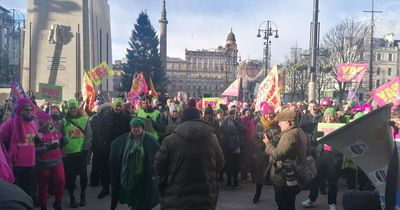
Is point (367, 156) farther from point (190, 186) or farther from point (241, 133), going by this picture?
point (241, 133)

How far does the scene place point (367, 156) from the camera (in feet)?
8.81

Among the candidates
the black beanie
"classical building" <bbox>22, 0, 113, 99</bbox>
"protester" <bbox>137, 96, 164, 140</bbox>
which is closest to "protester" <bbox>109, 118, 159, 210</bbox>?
the black beanie

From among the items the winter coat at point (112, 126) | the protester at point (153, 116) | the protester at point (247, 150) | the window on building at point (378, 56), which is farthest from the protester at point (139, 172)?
the window on building at point (378, 56)

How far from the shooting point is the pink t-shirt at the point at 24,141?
653cm

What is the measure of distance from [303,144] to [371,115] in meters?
2.82

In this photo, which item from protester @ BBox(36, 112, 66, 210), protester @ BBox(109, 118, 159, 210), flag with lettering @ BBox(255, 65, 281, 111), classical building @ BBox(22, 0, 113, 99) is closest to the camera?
protester @ BBox(109, 118, 159, 210)

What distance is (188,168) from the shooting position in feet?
15.0

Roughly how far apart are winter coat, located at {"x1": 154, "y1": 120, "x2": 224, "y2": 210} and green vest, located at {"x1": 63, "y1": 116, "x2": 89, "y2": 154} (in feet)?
11.8

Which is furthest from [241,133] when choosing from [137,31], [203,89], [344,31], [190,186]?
[203,89]

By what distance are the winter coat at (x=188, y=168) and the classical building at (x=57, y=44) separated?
72.7ft

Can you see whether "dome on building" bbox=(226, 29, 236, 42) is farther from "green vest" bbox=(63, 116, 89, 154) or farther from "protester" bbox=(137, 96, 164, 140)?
"green vest" bbox=(63, 116, 89, 154)

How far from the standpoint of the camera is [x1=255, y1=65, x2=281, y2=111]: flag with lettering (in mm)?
11805

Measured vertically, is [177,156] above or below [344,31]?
below

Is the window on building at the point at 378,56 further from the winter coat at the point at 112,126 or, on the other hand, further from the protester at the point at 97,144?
the winter coat at the point at 112,126
